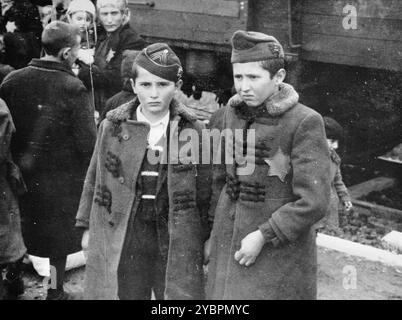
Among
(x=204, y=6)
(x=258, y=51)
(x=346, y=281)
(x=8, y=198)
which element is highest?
(x=258, y=51)

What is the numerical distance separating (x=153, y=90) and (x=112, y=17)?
215 centimetres

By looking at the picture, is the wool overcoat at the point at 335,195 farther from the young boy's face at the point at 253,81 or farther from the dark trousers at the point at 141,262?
the dark trousers at the point at 141,262

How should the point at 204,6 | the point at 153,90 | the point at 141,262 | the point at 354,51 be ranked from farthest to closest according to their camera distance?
1. the point at 204,6
2. the point at 354,51
3. the point at 141,262
4. the point at 153,90

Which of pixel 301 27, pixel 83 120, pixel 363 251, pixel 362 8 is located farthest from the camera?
pixel 301 27

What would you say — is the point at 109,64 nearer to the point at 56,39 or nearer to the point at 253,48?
the point at 56,39

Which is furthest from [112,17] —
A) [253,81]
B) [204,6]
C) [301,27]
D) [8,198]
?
[253,81]

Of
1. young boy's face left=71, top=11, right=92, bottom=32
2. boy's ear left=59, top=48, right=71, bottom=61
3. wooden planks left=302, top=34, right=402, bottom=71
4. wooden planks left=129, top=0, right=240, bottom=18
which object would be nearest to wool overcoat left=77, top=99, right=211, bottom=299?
boy's ear left=59, top=48, right=71, bottom=61

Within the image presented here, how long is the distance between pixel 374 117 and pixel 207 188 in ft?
12.0

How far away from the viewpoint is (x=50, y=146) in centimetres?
356

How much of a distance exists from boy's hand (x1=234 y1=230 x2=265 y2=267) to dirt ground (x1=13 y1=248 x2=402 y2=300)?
1.38 m

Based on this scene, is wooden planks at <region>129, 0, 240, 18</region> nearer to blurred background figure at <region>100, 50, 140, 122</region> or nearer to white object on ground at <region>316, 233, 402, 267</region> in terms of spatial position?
blurred background figure at <region>100, 50, 140, 122</region>

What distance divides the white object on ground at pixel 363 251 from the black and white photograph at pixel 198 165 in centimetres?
1

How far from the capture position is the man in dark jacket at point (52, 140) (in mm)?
3482
